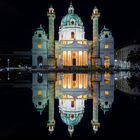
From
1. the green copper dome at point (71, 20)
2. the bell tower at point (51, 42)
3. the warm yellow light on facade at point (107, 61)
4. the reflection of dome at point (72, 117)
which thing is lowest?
the reflection of dome at point (72, 117)

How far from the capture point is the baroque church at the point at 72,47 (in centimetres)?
8212

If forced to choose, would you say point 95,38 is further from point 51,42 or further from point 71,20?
point 51,42

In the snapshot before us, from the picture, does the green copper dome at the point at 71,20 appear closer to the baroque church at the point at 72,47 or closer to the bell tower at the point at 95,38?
the baroque church at the point at 72,47

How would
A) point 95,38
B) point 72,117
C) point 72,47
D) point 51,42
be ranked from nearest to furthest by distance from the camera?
point 72,117 < point 51,42 < point 95,38 < point 72,47

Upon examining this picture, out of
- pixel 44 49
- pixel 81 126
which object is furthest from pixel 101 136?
pixel 44 49

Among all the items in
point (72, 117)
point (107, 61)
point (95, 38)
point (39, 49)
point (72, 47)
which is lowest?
point (72, 117)

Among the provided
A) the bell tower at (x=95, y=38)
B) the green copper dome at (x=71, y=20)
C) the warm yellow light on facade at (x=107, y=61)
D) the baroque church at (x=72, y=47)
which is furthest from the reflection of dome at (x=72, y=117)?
the green copper dome at (x=71, y=20)

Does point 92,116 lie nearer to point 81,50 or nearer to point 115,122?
point 115,122

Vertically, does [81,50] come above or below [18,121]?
above

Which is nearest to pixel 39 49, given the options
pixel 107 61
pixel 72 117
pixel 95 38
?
pixel 95 38

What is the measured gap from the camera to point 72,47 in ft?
285

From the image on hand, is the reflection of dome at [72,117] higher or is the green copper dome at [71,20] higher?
the green copper dome at [71,20]

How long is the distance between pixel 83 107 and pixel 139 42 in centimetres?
8564

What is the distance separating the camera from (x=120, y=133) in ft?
26.1
